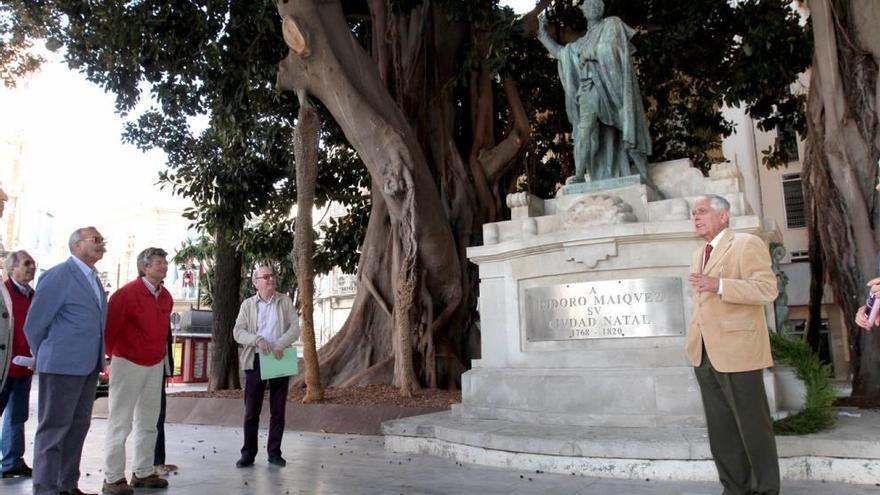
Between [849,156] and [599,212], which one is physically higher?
[849,156]

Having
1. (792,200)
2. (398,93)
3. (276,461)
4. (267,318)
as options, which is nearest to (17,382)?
(267,318)

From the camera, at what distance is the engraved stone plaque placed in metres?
5.48

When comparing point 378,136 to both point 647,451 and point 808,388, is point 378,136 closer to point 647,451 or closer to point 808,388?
point 647,451

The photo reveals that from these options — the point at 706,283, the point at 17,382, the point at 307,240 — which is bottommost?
the point at 17,382

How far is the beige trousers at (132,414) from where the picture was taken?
14.4 feet

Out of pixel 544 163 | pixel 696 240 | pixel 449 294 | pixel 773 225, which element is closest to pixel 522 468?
pixel 696 240

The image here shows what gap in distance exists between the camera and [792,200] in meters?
21.8

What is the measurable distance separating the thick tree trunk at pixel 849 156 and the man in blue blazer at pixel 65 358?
8.52m

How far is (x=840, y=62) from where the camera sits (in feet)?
29.3

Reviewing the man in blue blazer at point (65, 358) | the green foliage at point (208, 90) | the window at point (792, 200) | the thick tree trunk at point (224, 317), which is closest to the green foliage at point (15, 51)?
the green foliage at point (208, 90)

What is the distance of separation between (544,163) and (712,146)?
12.0ft

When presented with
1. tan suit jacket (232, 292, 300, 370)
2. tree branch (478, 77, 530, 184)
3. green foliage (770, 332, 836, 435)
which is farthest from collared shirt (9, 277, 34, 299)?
tree branch (478, 77, 530, 184)

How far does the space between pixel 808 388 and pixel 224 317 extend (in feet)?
33.5

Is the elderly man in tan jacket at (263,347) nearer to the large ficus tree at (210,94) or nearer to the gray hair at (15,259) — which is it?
the gray hair at (15,259)
